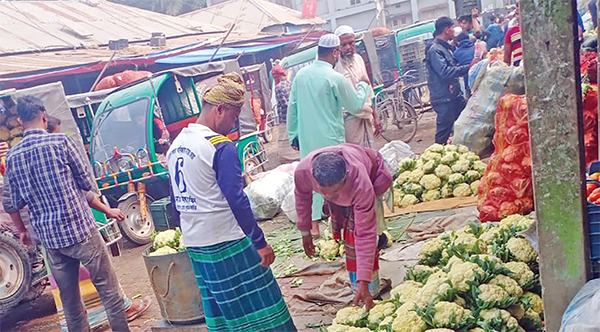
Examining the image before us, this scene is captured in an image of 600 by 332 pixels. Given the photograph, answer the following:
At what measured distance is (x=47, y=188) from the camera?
14.7ft

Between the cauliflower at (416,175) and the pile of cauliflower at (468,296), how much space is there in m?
2.96

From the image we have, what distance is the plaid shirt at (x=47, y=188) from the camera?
4465 mm

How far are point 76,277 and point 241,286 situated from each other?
1831 millimetres

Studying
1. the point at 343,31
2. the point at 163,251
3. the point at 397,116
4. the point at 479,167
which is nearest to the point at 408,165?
the point at 479,167

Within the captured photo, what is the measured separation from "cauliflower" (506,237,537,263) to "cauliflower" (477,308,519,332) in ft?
1.89

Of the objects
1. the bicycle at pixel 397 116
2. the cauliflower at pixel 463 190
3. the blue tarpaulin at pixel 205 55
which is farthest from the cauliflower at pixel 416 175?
the blue tarpaulin at pixel 205 55

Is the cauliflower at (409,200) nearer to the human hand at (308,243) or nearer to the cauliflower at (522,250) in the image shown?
the human hand at (308,243)

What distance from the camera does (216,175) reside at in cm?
343

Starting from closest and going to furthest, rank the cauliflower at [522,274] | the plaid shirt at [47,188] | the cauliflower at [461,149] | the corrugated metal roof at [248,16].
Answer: the cauliflower at [522,274]
the plaid shirt at [47,188]
the cauliflower at [461,149]
the corrugated metal roof at [248,16]

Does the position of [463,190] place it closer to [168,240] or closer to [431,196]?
[431,196]

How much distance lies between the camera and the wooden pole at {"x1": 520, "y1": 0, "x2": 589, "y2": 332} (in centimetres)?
255

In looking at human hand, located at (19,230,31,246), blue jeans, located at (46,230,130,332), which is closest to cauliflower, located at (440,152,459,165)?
blue jeans, located at (46,230,130,332)

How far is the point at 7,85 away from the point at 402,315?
13.2 m

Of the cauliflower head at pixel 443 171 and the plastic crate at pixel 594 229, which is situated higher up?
the plastic crate at pixel 594 229
